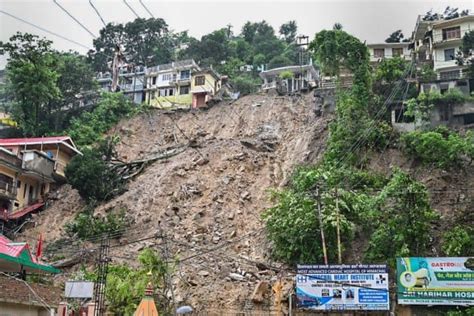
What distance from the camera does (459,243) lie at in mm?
21344

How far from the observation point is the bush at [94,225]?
30062mm

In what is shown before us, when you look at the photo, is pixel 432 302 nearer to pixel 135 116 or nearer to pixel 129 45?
pixel 135 116

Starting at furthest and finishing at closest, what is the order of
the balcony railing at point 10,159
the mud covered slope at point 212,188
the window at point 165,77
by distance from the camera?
1. the window at point 165,77
2. the balcony railing at point 10,159
3. the mud covered slope at point 212,188

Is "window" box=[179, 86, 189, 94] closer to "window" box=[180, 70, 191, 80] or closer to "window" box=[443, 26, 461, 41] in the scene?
"window" box=[180, 70, 191, 80]

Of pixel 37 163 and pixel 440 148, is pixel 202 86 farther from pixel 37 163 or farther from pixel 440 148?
pixel 440 148

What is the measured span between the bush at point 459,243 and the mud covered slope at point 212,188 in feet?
25.0

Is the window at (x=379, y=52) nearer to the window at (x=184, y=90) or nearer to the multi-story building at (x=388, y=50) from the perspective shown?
Answer: the multi-story building at (x=388, y=50)

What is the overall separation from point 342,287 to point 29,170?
83.9 ft

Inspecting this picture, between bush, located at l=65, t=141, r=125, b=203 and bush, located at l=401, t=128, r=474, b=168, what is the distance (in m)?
18.5

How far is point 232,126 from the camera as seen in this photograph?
40219mm

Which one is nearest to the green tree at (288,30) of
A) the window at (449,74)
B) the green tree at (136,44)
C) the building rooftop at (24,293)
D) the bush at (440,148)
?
the green tree at (136,44)

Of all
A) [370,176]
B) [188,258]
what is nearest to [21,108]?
[188,258]

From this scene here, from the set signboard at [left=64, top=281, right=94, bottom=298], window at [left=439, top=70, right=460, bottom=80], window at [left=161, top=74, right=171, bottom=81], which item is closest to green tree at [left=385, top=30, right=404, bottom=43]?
window at [left=439, top=70, right=460, bottom=80]

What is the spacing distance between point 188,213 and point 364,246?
10.7m
